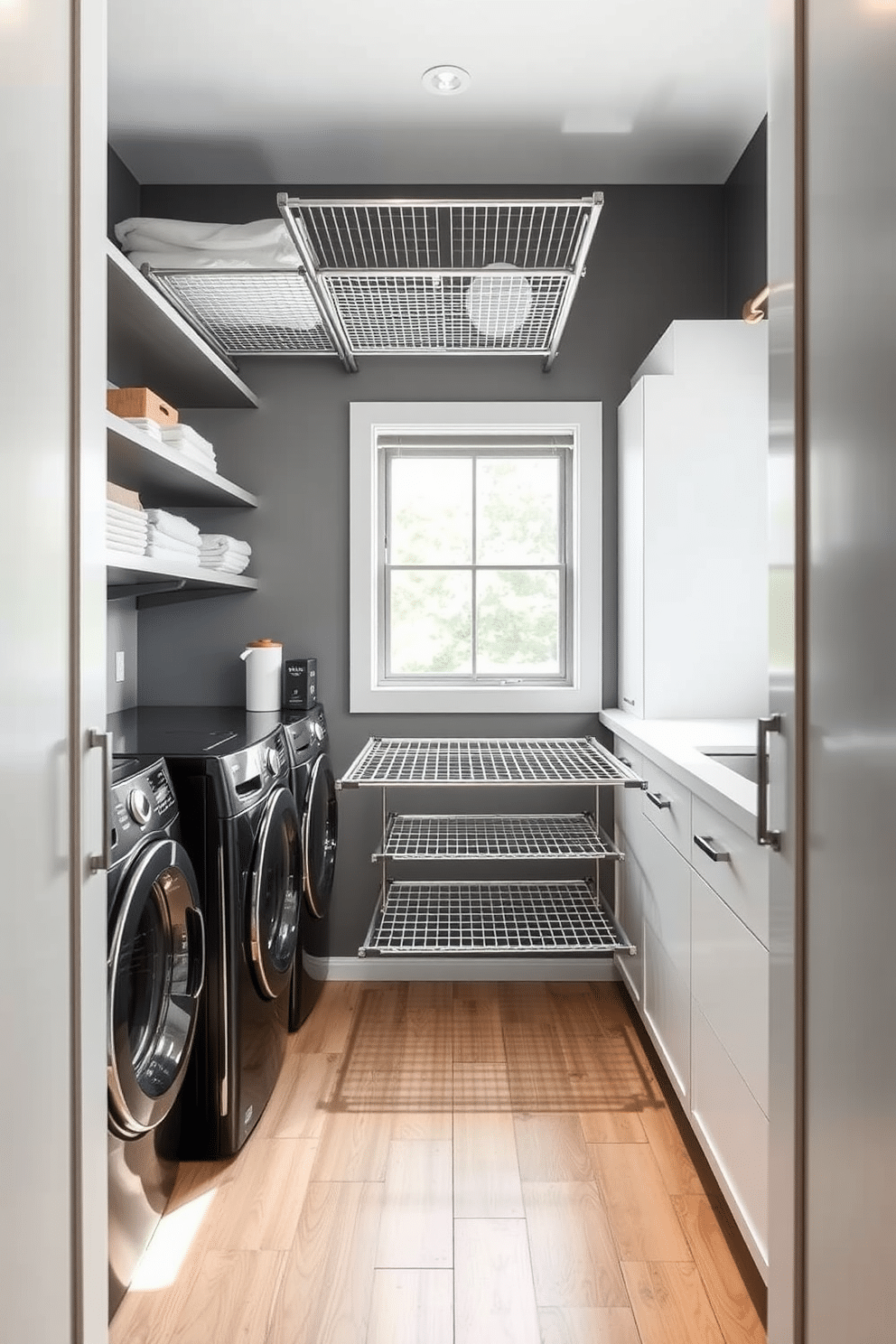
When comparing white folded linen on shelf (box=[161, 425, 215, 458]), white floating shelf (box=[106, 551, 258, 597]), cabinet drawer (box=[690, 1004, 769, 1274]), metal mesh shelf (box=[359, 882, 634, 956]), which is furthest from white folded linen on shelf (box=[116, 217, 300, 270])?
cabinet drawer (box=[690, 1004, 769, 1274])

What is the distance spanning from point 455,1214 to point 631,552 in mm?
1926

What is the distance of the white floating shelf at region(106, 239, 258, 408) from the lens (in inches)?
77.5

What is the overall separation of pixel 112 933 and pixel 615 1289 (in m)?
1.09

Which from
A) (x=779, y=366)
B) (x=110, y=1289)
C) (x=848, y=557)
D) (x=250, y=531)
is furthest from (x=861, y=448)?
(x=250, y=531)

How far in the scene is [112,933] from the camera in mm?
1470

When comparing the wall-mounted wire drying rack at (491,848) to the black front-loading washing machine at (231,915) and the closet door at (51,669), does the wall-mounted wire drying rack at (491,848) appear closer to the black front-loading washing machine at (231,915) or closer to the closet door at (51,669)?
the black front-loading washing machine at (231,915)

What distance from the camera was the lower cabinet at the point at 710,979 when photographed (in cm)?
154

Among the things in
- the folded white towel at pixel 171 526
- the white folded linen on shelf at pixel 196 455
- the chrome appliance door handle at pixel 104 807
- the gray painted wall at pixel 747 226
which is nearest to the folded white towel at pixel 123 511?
the folded white towel at pixel 171 526

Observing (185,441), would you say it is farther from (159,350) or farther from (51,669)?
(51,669)

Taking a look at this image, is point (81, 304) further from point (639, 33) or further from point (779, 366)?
point (639, 33)

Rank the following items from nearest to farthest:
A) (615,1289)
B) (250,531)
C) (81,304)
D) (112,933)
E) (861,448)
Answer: (861,448)
(81,304)
(112,933)
(615,1289)
(250,531)

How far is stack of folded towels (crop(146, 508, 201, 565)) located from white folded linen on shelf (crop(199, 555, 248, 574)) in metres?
0.07

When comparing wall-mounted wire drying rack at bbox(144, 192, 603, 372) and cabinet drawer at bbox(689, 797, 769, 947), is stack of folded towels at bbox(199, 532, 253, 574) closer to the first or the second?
wall-mounted wire drying rack at bbox(144, 192, 603, 372)

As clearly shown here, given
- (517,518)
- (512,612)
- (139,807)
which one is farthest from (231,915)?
(517,518)
